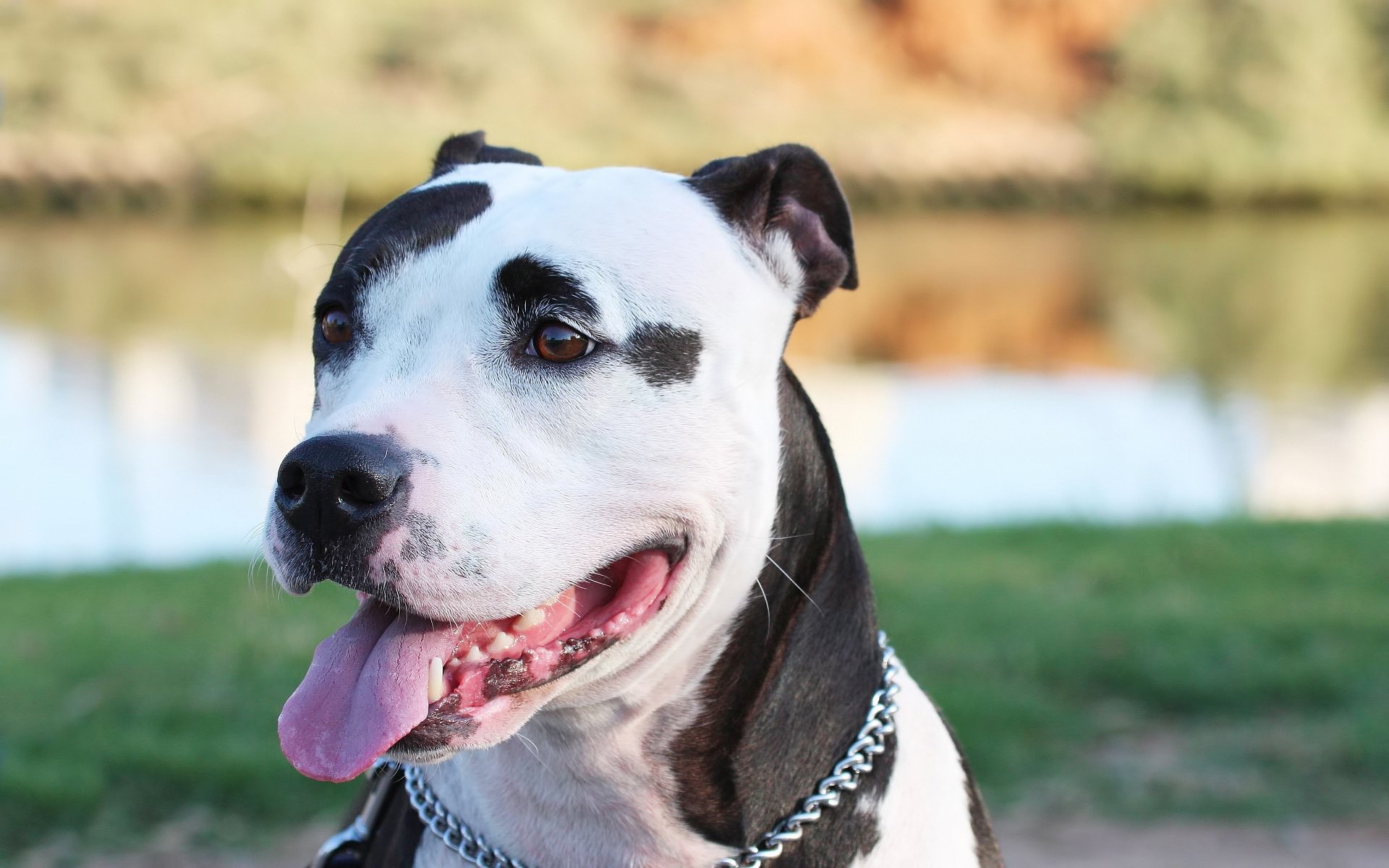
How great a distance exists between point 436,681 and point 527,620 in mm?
149

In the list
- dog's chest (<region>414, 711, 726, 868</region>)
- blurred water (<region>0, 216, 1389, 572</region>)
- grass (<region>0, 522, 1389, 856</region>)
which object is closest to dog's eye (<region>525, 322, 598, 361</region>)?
dog's chest (<region>414, 711, 726, 868</region>)

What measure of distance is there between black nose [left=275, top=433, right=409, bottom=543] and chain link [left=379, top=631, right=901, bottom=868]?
1.42ft

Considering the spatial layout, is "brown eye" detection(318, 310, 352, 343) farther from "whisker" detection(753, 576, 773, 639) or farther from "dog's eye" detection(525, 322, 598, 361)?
"whisker" detection(753, 576, 773, 639)

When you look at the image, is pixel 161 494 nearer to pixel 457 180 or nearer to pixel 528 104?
pixel 457 180

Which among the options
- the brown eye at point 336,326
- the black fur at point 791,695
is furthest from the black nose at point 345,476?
the black fur at point 791,695

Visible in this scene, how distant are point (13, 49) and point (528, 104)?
9.00m

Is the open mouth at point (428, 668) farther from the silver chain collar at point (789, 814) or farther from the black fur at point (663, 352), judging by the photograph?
the black fur at point (663, 352)

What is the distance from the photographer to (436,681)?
73.7 inches

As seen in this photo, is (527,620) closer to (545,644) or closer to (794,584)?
(545,644)

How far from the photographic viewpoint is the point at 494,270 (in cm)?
194

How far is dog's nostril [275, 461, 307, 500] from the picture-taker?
177cm

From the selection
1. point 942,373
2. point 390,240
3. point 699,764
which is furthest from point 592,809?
point 942,373

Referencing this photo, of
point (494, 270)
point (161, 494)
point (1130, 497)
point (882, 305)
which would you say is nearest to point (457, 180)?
point (494, 270)

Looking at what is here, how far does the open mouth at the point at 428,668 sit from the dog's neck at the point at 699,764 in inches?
5.9
